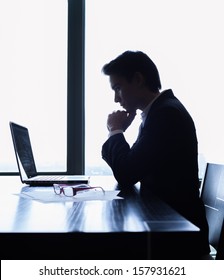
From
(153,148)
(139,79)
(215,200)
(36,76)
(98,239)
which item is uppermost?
(36,76)

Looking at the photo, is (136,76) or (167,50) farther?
(167,50)

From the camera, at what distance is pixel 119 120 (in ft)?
5.39

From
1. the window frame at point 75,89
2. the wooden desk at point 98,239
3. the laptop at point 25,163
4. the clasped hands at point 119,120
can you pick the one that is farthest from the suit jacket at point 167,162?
the window frame at point 75,89

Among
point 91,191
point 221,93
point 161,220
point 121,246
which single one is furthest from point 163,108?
point 221,93

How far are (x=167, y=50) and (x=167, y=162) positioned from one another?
1.43 metres

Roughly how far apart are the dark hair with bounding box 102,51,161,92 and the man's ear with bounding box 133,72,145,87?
0.04 feet

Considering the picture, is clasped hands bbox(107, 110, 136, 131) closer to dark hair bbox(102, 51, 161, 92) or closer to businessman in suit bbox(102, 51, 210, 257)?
businessman in suit bbox(102, 51, 210, 257)

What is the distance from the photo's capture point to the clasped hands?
5.24 feet

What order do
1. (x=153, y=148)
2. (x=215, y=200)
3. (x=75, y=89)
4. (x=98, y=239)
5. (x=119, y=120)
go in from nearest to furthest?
(x=98, y=239), (x=153, y=148), (x=215, y=200), (x=119, y=120), (x=75, y=89)

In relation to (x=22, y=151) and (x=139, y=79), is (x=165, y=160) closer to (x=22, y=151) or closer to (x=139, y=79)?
(x=139, y=79)

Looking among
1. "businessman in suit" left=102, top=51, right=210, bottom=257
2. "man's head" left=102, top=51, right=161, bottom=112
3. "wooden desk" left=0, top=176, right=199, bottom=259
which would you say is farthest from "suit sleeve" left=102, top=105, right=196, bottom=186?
"wooden desk" left=0, top=176, right=199, bottom=259

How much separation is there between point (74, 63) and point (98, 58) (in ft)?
0.59

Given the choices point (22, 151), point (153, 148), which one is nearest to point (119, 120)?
point (153, 148)
